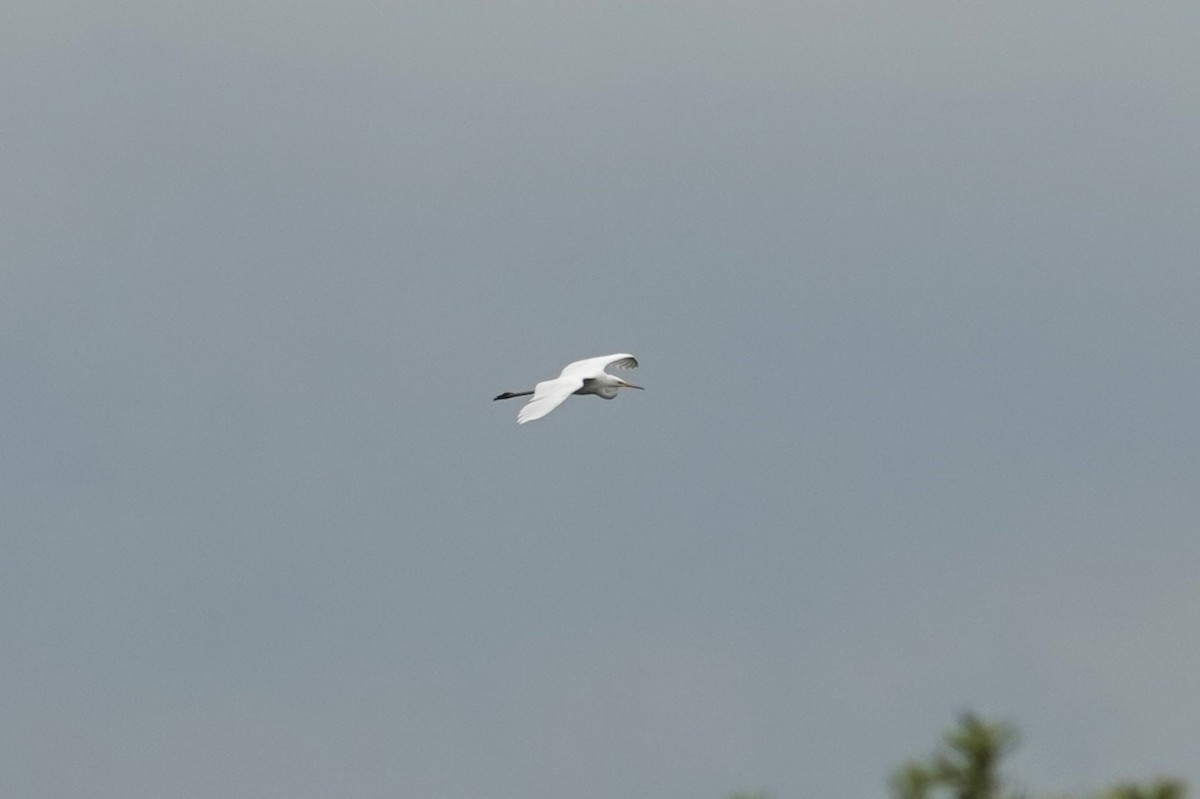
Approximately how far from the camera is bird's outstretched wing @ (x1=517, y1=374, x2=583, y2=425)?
4862cm

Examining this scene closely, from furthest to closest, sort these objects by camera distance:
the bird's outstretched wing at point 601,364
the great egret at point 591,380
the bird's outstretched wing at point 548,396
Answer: the bird's outstretched wing at point 601,364 → the great egret at point 591,380 → the bird's outstretched wing at point 548,396

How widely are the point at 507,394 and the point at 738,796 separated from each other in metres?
46.9

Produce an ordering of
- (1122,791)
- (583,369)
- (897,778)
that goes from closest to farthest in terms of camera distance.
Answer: (1122,791), (897,778), (583,369)

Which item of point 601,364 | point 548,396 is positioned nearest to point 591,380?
point 601,364

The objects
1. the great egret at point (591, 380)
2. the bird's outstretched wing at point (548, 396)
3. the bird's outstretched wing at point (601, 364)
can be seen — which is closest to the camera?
the bird's outstretched wing at point (548, 396)

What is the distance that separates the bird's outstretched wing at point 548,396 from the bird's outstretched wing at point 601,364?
3235mm

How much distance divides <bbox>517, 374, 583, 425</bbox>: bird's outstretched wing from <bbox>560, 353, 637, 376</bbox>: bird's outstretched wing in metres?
3.24

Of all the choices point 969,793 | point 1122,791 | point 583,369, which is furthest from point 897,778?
point 583,369

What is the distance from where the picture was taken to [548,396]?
52.7 m

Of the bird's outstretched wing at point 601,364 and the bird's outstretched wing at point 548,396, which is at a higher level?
the bird's outstretched wing at point 601,364

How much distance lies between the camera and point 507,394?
214ft

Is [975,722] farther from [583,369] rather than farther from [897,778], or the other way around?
[583,369]

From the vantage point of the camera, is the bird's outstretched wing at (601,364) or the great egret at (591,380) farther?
the bird's outstretched wing at (601,364)

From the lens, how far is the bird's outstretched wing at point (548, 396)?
160 ft
